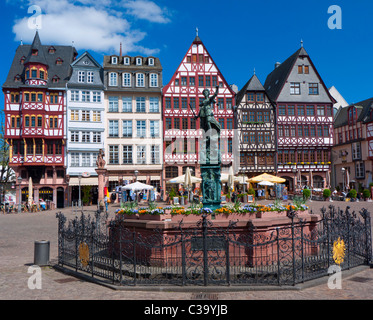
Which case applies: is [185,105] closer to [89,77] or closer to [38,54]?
[89,77]

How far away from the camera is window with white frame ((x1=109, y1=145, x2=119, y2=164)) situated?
40562 millimetres

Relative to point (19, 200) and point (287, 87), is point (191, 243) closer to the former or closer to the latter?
point (19, 200)

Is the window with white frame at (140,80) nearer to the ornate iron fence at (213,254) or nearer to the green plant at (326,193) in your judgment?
the green plant at (326,193)

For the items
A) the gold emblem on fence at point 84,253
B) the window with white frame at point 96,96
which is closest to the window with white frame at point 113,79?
the window with white frame at point 96,96

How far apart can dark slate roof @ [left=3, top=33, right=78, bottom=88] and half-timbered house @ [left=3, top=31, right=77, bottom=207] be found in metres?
0.09

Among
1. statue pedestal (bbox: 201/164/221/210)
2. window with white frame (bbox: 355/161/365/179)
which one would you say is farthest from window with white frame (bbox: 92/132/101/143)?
window with white frame (bbox: 355/161/365/179)

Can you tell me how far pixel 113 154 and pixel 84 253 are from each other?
104 feet

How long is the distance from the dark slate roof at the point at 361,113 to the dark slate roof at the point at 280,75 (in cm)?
1039

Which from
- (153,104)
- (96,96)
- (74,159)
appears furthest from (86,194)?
(153,104)

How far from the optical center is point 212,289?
773 cm

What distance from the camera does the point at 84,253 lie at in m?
9.56

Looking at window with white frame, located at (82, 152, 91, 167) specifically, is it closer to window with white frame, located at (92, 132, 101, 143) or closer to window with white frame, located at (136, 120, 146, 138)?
window with white frame, located at (92, 132, 101, 143)

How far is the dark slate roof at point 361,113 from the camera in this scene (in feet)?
150

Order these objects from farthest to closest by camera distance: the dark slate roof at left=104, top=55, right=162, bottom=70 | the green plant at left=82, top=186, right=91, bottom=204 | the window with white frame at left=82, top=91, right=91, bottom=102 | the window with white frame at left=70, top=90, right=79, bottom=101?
the dark slate roof at left=104, top=55, right=162, bottom=70, the window with white frame at left=82, top=91, right=91, bottom=102, the window with white frame at left=70, top=90, right=79, bottom=101, the green plant at left=82, top=186, right=91, bottom=204
